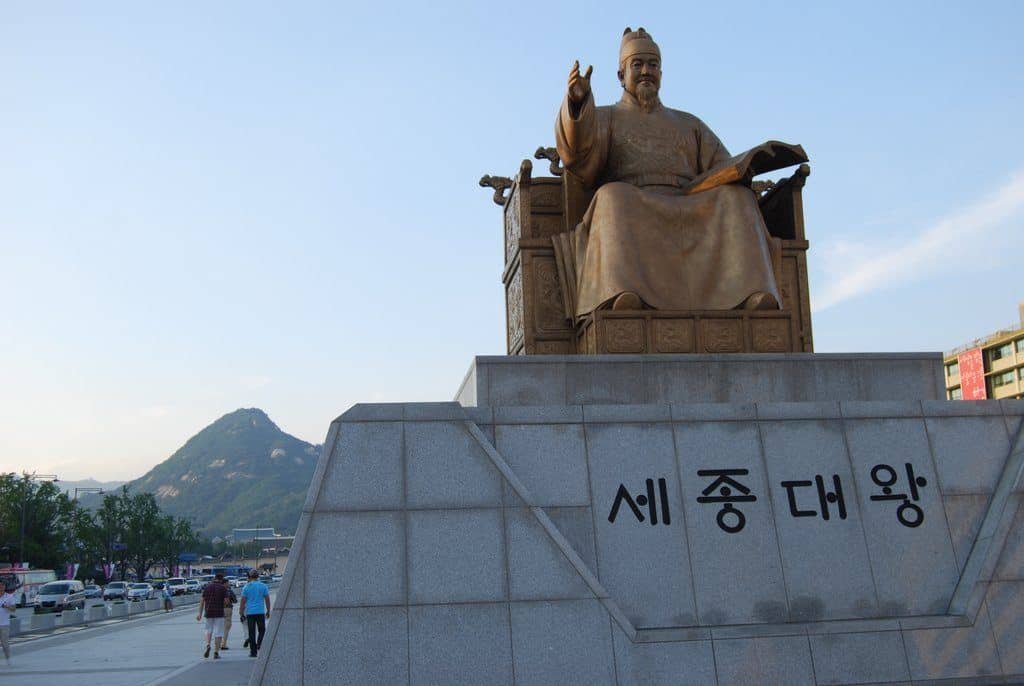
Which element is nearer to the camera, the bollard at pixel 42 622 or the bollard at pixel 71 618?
the bollard at pixel 42 622

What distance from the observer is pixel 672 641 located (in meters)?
7.05

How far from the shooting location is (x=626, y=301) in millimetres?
8922

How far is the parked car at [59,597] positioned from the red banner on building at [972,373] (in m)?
46.9

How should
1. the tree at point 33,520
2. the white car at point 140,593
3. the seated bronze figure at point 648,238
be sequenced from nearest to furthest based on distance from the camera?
the seated bronze figure at point 648,238, the white car at point 140,593, the tree at point 33,520

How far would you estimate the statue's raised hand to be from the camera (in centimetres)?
922

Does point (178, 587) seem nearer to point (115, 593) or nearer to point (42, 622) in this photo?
point (115, 593)

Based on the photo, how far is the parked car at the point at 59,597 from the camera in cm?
2989

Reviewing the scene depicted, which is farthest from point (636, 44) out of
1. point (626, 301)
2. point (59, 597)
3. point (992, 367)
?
point (992, 367)

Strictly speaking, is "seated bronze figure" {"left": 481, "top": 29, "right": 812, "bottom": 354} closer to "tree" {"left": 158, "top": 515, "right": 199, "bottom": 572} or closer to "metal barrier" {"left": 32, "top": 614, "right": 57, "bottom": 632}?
"metal barrier" {"left": 32, "top": 614, "right": 57, "bottom": 632}

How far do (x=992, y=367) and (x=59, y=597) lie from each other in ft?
161

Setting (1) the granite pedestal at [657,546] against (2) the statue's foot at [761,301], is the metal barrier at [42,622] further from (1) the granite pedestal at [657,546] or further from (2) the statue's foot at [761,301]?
(2) the statue's foot at [761,301]

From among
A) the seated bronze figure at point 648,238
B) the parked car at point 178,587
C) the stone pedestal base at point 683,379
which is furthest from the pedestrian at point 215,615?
the parked car at point 178,587

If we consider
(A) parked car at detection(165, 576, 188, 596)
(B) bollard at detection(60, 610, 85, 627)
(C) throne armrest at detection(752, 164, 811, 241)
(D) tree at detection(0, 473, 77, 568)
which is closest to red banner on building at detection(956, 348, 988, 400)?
(A) parked car at detection(165, 576, 188, 596)

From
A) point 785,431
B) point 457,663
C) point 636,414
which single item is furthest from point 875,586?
point 457,663
